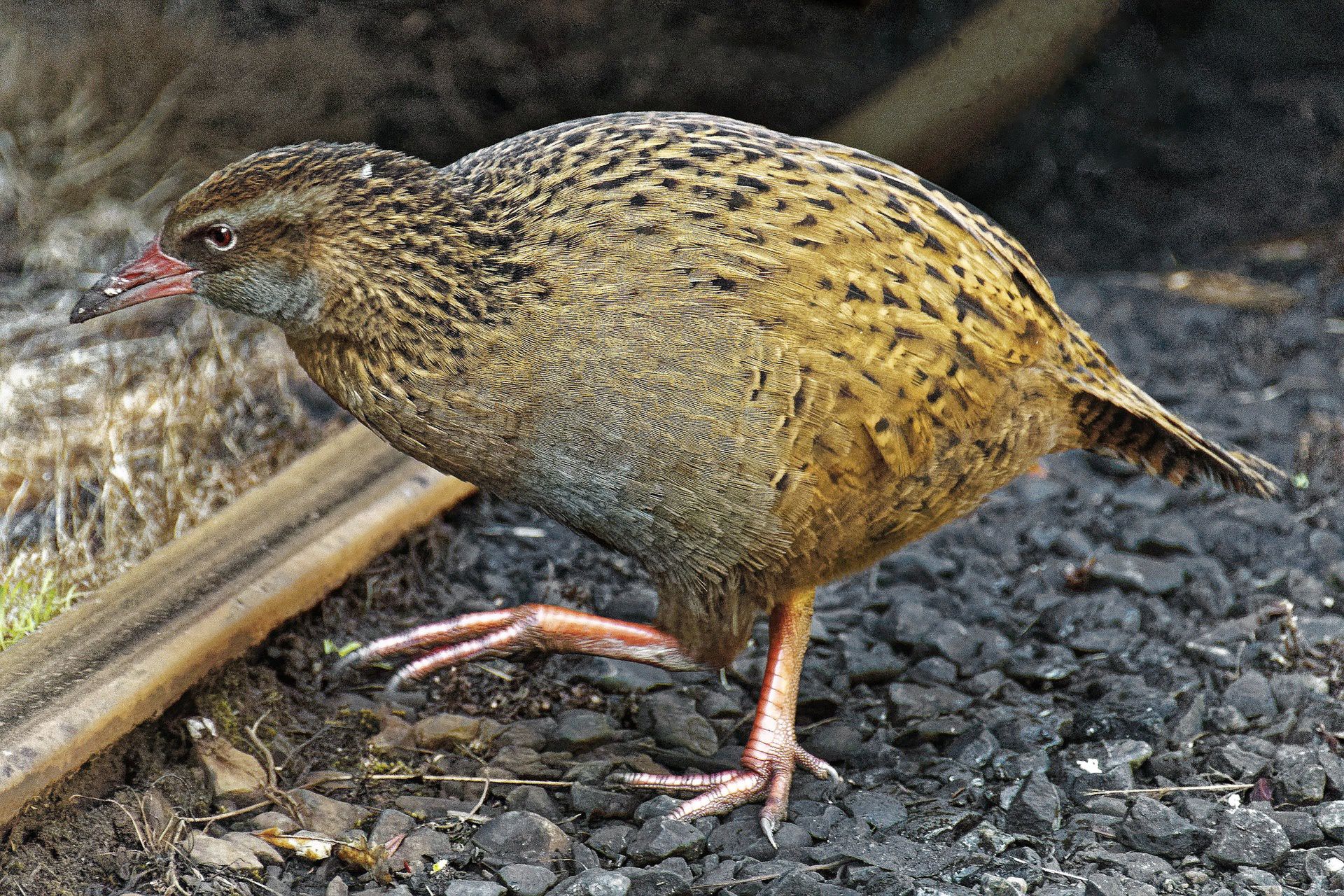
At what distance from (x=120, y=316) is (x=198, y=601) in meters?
2.10

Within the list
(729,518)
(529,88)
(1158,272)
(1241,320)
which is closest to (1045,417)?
(729,518)

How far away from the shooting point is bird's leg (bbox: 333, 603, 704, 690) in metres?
3.71

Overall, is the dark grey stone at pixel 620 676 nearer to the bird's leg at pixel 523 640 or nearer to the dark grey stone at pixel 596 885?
the bird's leg at pixel 523 640

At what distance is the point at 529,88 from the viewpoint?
6270 millimetres

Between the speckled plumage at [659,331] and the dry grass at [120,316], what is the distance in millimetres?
1250

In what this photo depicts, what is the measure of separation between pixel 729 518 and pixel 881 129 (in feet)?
10.7

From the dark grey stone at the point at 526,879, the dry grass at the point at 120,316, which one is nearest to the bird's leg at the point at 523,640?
the dark grey stone at the point at 526,879

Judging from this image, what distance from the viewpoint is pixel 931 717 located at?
385cm

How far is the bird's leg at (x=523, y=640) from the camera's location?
3711 mm

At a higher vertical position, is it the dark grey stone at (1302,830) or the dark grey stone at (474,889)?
the dark grey stone at (1302,830)

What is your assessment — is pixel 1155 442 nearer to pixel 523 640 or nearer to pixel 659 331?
pixel 659 331

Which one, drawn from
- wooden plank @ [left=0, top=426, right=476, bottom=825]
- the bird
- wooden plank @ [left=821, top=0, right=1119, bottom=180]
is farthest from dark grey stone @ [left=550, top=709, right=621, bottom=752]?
wooden plank @ [left=821, top=0, right=1119, bottom=180]

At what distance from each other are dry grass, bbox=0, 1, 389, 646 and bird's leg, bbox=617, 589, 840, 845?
172 centimetres

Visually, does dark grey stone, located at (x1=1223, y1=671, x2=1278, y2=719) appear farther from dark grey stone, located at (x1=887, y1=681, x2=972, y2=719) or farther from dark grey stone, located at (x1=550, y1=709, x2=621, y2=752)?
dark grey stone, located at (x1=550, y1=709, x2=621, y2=752)
